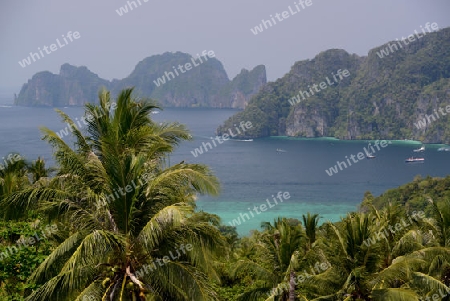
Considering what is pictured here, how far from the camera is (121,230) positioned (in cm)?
712

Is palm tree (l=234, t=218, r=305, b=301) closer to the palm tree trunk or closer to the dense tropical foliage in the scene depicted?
the palm tree trunk

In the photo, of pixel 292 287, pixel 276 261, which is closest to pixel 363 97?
pixel 276 261

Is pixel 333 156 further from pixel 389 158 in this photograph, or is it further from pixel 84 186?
pixel 84 186

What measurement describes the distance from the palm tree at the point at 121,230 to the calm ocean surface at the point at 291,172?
44.5 meters

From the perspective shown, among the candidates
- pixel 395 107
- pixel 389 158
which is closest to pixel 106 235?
pixel 389 158

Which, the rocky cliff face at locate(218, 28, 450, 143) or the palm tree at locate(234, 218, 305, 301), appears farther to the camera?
the rocky cliff face at locate(218, 28, 450, 143)

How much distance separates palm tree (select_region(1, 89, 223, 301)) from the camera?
6637 millimetres

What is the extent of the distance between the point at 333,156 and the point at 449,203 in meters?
96.3

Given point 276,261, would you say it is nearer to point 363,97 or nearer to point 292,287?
point 292,287

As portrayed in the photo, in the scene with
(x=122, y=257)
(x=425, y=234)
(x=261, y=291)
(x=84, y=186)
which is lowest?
(x=425, y=234)

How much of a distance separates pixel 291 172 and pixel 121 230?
81762 millimetres

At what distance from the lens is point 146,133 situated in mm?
8500

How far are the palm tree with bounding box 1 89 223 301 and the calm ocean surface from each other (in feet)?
146

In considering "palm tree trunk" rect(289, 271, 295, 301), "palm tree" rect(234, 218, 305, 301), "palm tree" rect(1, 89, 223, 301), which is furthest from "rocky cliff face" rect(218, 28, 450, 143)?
"palm tree" rect(1, 89, 223, 301)
